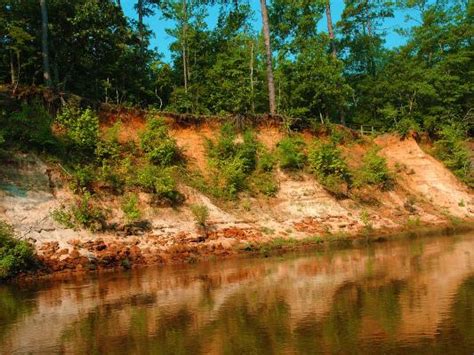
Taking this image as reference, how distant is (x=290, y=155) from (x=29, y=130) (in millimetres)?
12800

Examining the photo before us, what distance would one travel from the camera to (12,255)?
15.2 metres

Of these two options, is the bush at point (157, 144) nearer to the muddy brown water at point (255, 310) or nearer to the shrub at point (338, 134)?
the muddy brown water at point (255, 310)

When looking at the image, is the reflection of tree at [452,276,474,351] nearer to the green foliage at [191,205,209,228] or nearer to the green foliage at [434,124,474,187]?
the green foliage at [191,205,209,228]

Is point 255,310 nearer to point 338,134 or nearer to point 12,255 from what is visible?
point 12,255

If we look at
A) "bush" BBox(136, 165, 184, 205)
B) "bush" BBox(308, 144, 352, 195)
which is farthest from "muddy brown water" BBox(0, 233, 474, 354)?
"bush" BBox(308, 144, 352, 195)

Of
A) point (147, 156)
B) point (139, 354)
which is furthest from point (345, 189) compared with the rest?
point (139, 354)

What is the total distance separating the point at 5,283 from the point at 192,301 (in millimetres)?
6762

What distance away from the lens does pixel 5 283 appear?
584 inches

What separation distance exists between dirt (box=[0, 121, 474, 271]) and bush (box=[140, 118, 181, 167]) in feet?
3.14

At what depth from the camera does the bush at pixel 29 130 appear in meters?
19.9

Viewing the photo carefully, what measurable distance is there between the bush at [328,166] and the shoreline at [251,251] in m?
3.67

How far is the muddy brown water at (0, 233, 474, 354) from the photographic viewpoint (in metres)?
7.78

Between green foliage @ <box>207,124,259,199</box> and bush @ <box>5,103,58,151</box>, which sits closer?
bush @ <box>5,103,58,151</box>

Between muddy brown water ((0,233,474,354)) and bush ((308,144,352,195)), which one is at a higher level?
bush ((308,144,352,195))
